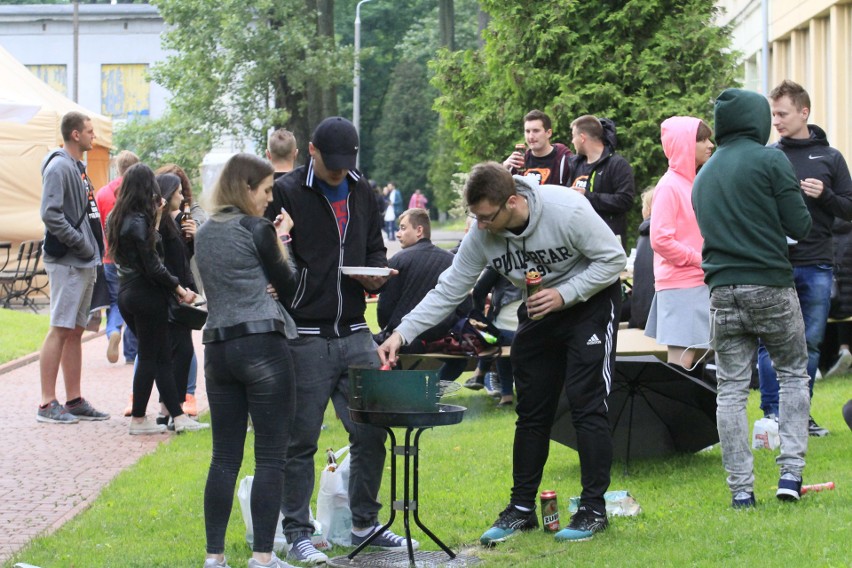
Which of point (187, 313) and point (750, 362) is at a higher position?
point (187, 313)

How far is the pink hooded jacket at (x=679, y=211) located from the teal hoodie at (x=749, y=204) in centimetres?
190

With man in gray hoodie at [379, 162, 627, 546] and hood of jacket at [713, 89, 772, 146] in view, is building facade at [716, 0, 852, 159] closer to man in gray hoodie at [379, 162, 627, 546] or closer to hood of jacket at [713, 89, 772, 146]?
hood of jacket at [713, 89, 772, 146]

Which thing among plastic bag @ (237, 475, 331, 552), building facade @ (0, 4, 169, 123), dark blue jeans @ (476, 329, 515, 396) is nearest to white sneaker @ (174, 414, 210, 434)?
dark blue jeans @ (476, 329, 515, 396)

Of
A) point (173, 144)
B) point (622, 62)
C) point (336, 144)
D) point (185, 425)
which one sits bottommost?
point (185, 425)

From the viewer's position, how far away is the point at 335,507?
6.47 meters

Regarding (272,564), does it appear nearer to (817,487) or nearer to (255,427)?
(255,427)

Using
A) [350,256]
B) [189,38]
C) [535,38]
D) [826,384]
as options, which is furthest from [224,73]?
[350,256]

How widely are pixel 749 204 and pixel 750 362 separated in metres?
0.79

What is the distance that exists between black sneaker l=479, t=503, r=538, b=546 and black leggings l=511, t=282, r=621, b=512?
0.05m

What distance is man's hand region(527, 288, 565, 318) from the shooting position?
591cm

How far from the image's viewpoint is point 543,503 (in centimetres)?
630

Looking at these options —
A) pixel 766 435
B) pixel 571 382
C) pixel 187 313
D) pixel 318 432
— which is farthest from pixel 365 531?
pixel 187 313

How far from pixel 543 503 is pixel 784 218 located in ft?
5.95

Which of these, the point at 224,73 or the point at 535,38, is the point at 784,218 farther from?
the point at 224,73
